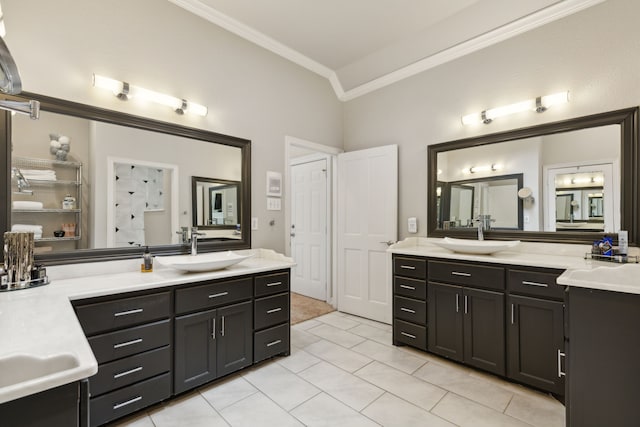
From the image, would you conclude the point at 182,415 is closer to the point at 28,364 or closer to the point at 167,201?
the point at 28,364

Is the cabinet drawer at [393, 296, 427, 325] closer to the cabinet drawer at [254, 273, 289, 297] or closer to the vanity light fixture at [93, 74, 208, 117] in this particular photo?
the cabinet drawer at [254, 273, 289, 297]

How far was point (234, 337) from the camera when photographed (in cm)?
231

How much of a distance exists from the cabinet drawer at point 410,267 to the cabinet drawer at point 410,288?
5cm

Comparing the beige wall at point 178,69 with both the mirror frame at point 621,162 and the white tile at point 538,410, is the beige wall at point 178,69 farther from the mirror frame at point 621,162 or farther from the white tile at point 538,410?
the white tile at point 538,410

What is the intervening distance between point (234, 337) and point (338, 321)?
1576 mm

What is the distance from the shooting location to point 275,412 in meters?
1.92

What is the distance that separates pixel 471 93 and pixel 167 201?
2.98 m

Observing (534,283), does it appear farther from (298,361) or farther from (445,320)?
(298,361)

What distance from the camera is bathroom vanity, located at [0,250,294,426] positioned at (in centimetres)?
156

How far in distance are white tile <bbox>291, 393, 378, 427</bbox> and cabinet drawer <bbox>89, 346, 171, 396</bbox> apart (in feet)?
2.95

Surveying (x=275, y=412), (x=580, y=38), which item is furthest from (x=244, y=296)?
(x=580, y=38)

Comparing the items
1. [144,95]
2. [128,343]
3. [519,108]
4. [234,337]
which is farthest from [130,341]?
[519,108]

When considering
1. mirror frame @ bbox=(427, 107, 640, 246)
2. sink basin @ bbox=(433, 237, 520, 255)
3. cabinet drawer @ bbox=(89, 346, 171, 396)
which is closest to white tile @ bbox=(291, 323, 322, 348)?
cabinet drawer @ bbox=(89, 346, 171, 396)

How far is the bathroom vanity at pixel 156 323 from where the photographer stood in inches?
61.6
